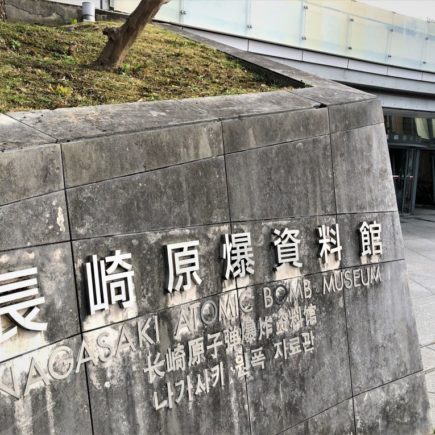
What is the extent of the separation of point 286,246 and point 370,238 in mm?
1066

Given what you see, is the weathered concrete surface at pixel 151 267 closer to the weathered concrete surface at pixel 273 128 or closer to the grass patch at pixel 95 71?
the weathered concrete surface at pixel 273 128

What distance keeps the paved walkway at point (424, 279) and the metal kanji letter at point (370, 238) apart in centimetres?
182

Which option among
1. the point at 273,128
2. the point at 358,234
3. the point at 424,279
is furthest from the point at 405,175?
the point at 273,128

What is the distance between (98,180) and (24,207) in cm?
46

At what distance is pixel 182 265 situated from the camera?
3.29 m

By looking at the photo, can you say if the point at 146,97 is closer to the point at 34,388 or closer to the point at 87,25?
the point at 34,388

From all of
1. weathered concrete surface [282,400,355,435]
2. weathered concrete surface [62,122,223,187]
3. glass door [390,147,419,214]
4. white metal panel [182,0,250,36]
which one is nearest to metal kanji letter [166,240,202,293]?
weathered concrete surface [62,122,223,187]

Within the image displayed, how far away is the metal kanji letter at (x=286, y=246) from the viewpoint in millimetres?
3863

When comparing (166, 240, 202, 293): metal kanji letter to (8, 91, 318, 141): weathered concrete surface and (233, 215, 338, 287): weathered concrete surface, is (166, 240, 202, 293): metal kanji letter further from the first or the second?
(8, 91, 318, 141): weathered concrete surface

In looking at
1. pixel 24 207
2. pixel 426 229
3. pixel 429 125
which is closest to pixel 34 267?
pixel 24 207

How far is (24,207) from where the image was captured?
262cm

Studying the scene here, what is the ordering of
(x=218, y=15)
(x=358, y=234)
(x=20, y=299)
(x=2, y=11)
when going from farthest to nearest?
1. (x=218, y=15)
2. (x=2, y=11)
3. (x=358, y=234)
4. (x=20, y=299)

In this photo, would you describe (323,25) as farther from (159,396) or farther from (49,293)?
(49,293)

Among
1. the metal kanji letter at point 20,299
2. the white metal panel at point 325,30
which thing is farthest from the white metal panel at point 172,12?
the metal kanji letter at point 20,299
